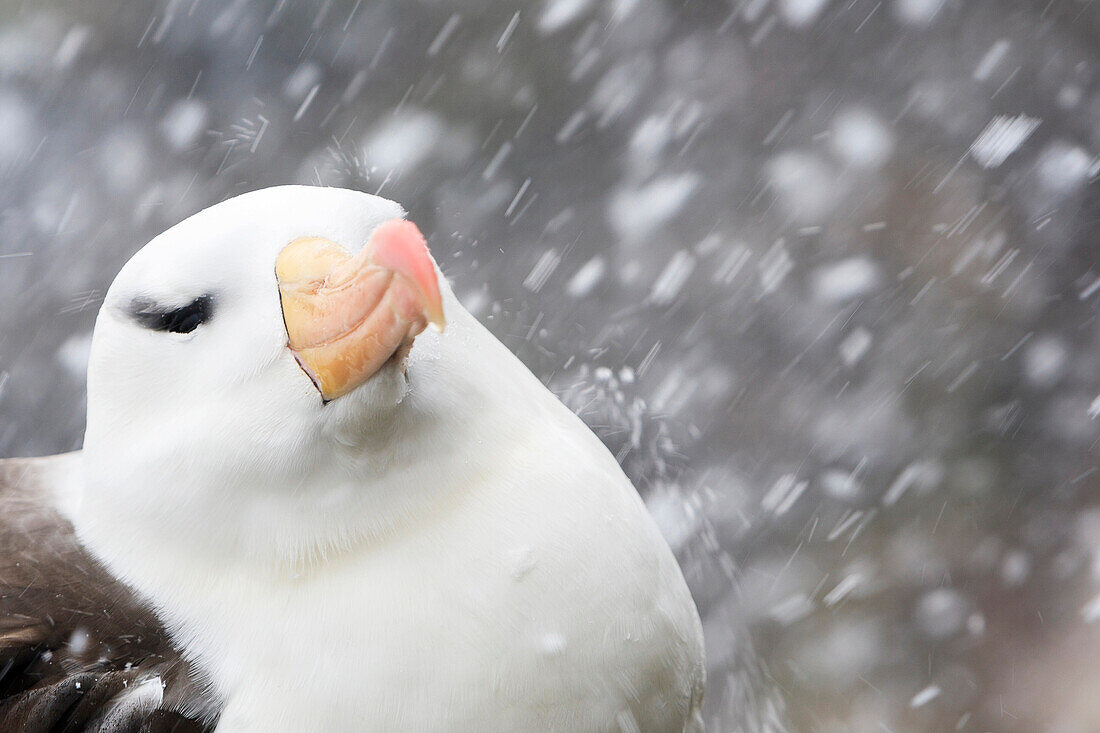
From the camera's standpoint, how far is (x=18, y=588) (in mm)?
884

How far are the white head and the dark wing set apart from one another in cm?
6

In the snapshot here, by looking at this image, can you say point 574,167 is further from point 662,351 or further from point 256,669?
point 256,669

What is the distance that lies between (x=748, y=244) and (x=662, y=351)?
0.26 meters

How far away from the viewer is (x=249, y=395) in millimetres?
798

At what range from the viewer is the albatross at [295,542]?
2.64 feet

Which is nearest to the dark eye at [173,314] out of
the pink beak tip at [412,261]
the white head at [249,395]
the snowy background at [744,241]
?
the white head at [249,395]

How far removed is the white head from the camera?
0.78 m

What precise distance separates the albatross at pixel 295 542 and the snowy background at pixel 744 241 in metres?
1.05

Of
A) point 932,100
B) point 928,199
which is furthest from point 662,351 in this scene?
point 932,100

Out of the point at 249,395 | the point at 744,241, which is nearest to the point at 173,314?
the point at 249,395

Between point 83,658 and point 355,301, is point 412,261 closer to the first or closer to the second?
point 355,301

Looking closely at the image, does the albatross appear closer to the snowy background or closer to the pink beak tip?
the pink beak tip

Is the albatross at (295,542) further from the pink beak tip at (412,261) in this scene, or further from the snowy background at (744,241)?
the snowy background at (744,241)

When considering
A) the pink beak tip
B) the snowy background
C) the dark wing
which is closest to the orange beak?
the pink beak tip
